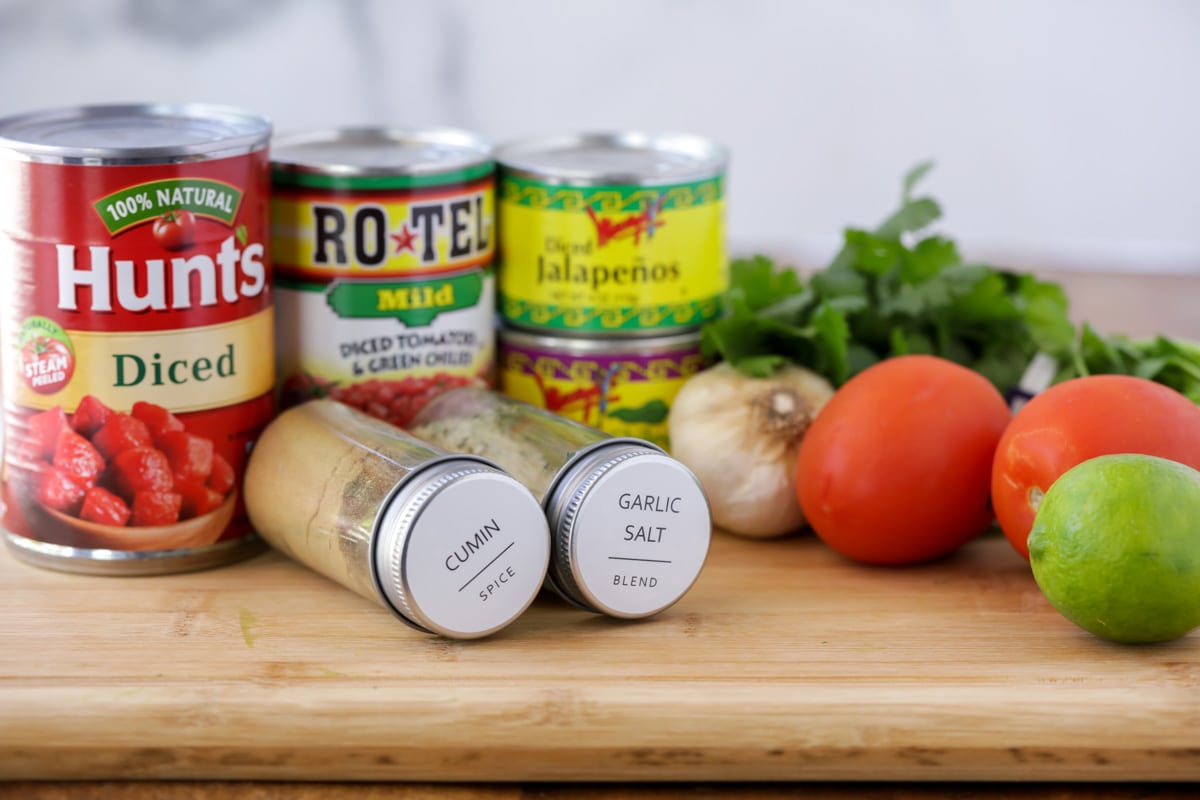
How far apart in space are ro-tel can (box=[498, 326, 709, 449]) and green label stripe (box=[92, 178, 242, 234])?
15.1 inches

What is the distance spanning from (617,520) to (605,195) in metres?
0.41

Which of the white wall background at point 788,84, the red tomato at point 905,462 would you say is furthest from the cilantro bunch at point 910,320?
the white wall background at point 788,84

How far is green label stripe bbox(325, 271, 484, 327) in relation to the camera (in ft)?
4.33

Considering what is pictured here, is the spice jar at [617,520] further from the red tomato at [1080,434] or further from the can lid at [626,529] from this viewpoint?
the red tomato at [1080,434]

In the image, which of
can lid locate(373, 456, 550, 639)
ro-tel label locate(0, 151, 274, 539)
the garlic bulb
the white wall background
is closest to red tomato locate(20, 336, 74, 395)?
ro-tel label locate(0, 151, 274, 539)

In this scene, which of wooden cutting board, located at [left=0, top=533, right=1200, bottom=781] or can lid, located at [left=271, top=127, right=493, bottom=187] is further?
can lid, located at [left=271, top=127, right=493, bottom=187]

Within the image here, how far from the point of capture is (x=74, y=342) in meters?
1.18

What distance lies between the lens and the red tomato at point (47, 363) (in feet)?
3.87

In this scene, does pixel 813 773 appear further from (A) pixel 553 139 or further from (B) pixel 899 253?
(A) pixel 553 139

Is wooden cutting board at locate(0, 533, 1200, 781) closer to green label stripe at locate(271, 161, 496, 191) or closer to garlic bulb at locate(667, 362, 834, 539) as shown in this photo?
garlic bulb at locate(667, 362, 834, 539)

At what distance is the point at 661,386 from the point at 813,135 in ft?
3.57

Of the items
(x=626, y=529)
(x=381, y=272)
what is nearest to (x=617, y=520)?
(x=626, y=529)

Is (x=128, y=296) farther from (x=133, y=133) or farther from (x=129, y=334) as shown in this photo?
(x=133, y=133)

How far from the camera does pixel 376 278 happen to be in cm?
132
